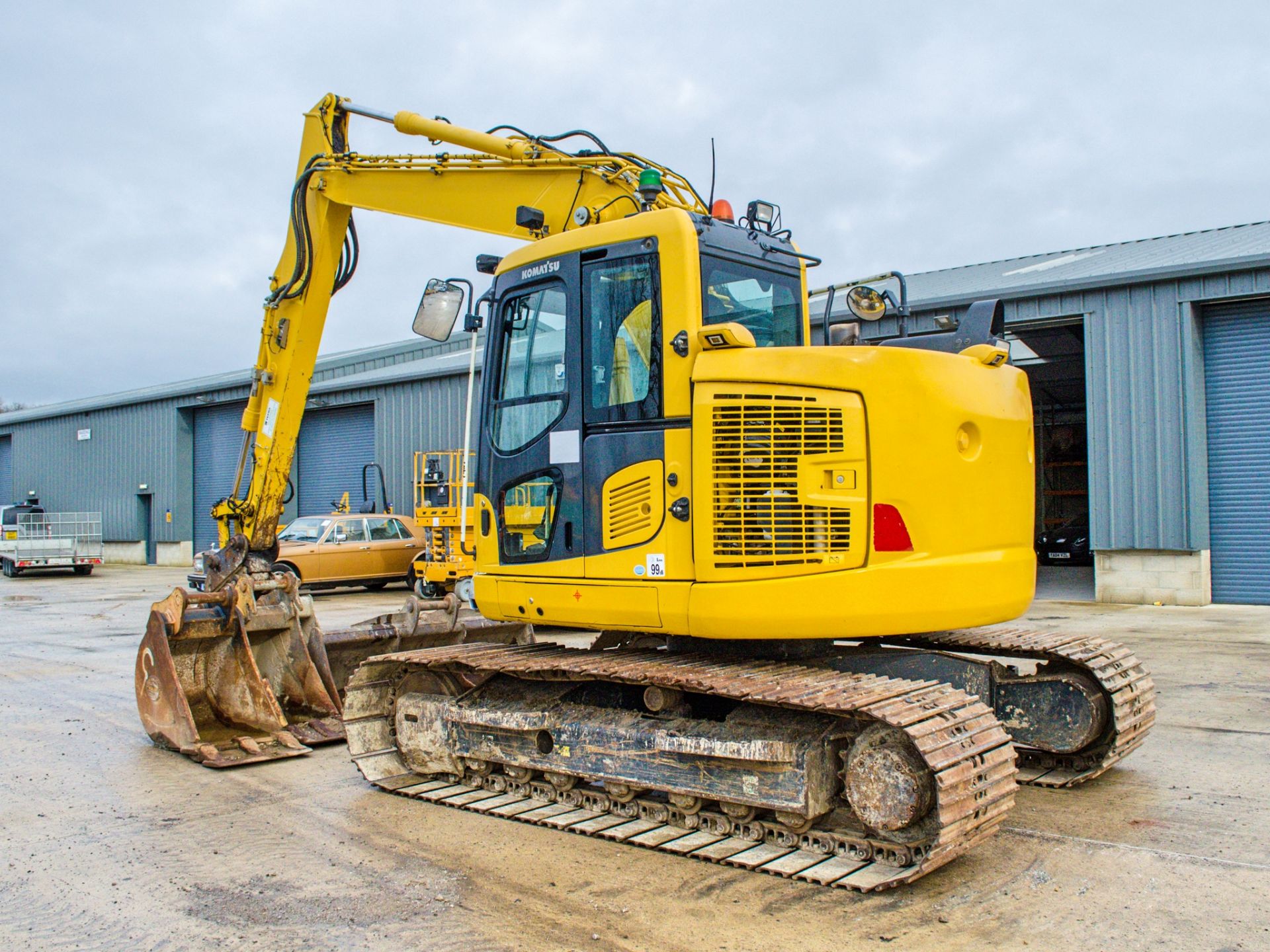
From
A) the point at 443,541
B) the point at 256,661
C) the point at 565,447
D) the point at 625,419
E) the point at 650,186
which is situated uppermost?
the point at 650,186

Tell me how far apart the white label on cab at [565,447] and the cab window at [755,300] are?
94cm

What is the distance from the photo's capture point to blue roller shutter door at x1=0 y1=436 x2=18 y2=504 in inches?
1811

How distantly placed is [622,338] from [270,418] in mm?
3781

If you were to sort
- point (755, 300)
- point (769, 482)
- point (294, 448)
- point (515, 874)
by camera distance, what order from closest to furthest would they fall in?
1. point (515, 874)
2. point (769, 482)
3. point (755, 300)
4. point (294, 448)

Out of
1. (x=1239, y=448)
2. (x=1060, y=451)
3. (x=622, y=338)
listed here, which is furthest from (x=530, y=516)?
(x=1060, y=451)

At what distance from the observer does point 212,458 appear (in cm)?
3544

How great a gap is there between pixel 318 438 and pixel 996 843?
28.2 meters

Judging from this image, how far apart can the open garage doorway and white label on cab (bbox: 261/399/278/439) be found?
11573 millimetres

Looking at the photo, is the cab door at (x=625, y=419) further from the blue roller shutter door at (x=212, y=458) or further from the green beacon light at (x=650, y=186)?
the blue roller shutter door at (x=212, y=458)

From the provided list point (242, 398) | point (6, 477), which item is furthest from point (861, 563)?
point (6, 477)

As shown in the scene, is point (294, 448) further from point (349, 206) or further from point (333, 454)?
point (333, 454)

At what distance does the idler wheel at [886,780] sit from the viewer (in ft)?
14.6

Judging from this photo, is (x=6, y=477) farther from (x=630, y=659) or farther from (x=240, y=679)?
(x=630, y=659)

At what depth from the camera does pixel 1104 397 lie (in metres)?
16.9
